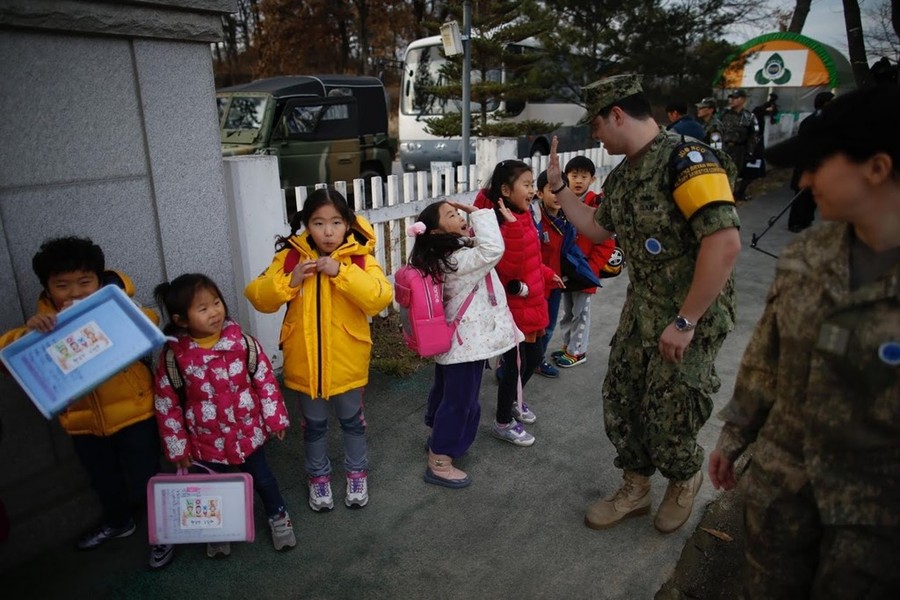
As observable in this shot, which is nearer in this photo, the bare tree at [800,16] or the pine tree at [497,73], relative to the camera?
the pine tree at [497,73]

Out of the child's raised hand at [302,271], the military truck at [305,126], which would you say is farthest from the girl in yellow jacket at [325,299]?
the military truck at [305,126]

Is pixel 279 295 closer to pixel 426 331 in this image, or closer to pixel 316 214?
pixel 316 214

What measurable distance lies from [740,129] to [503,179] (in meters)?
8.63

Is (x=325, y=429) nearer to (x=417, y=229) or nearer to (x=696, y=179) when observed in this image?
(x=417, y=229)

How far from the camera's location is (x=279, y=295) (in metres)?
2.49

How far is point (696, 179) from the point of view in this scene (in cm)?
221

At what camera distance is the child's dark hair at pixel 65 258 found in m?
2.19

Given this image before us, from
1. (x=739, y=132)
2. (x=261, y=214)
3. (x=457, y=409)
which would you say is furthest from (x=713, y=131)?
(x=457, y=409)

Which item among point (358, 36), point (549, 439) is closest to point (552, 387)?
point (549, 439)

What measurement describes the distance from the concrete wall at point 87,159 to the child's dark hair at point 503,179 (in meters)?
1.41

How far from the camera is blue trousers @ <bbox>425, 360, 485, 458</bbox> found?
2.88 meters

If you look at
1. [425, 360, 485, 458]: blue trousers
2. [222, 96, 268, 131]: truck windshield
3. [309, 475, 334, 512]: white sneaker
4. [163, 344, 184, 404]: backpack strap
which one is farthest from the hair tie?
[222, 96, 268, 131]: truck windshield

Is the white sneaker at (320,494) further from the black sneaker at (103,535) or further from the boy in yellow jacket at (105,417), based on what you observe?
the black sneaker at (103,535)

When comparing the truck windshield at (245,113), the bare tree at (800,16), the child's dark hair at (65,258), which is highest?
the bare tree at (800,16)
